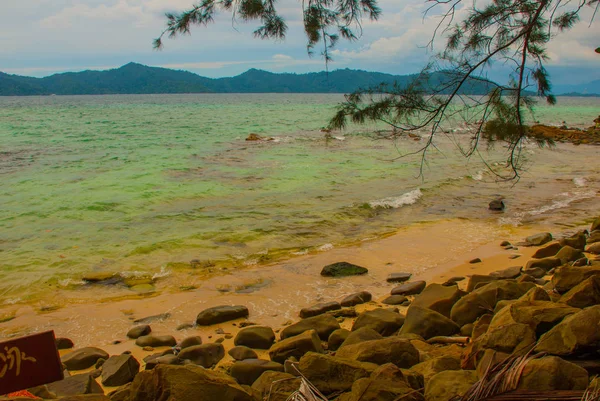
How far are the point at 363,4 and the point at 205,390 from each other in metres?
4.18

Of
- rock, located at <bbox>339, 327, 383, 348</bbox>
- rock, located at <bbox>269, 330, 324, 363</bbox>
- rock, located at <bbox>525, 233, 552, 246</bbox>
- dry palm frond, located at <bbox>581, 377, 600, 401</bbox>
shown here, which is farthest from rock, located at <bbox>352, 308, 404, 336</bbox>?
rock, located at <bbox>525, 233, 552, 246</bbox>

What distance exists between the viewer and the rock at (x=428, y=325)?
4555 mm

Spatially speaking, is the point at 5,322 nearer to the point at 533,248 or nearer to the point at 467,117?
the point at 467,117

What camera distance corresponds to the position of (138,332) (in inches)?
206

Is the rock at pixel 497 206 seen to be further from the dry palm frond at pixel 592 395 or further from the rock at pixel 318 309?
the dry palm frond at pixel 592 395

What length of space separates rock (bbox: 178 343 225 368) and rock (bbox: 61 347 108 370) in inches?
32.3

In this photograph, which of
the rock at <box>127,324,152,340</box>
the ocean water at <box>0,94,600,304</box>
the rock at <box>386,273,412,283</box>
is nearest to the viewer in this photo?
the rock at <box>127,324,152,340</box>

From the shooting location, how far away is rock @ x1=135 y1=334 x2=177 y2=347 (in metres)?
4.98

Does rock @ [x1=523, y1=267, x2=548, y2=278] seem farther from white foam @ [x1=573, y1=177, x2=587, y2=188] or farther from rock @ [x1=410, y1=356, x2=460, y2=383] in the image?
white foam @ [x1=573, y1=177, x2=587, y2=188]

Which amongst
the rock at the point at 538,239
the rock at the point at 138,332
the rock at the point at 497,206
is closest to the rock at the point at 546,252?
the rock at the point at 538,239

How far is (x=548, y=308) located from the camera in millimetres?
3342

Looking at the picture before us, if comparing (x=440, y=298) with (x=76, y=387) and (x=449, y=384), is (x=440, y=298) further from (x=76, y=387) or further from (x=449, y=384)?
(x=76, y=387)

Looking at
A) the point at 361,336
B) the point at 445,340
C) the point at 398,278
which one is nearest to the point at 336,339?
the point at 361,336

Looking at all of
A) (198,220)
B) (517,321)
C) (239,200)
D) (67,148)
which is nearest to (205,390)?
(517,321)
